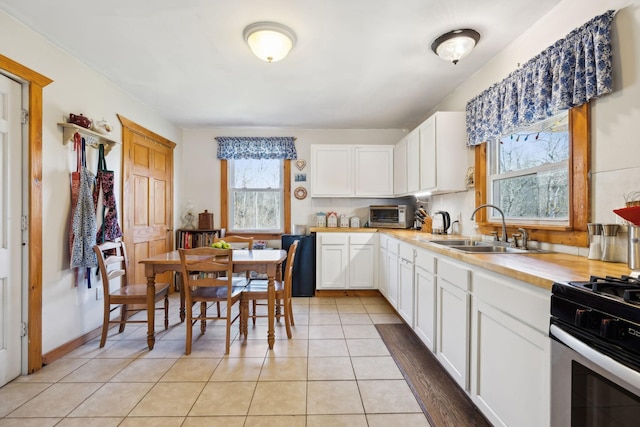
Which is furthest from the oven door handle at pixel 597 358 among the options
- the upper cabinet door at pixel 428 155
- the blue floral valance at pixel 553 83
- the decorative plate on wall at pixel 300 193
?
the decorative plate on wall at pixel 300 193

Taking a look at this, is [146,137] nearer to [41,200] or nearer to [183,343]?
[41,200]

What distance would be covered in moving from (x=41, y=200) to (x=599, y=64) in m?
3.58

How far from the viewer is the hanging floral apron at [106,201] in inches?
110

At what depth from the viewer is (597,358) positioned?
906 mm

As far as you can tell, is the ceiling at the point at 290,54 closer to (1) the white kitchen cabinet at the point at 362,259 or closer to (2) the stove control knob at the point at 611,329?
(1) the white kitchen cabinet at the point at 362,259

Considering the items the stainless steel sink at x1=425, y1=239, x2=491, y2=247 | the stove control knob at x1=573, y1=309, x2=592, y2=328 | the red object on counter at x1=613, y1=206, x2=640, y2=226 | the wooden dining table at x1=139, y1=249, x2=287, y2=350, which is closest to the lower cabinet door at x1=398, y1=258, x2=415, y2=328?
the stainless steel sink at x1=425, y1=239, x2=491, y2=247

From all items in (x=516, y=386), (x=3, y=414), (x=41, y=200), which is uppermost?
(x=41, y=200)

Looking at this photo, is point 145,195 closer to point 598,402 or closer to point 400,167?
point 400,167

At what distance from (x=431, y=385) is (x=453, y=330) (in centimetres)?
44

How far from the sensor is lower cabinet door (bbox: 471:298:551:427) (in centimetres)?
118

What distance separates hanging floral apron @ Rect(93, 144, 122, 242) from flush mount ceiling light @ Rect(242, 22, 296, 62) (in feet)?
5.87

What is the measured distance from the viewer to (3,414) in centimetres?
175

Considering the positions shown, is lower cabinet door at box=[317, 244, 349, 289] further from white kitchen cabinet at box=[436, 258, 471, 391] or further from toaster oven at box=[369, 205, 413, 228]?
white kitchen cabinet at box=[436, 258, 471, 391]

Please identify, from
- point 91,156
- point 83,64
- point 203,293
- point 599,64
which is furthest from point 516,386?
point 83,64
